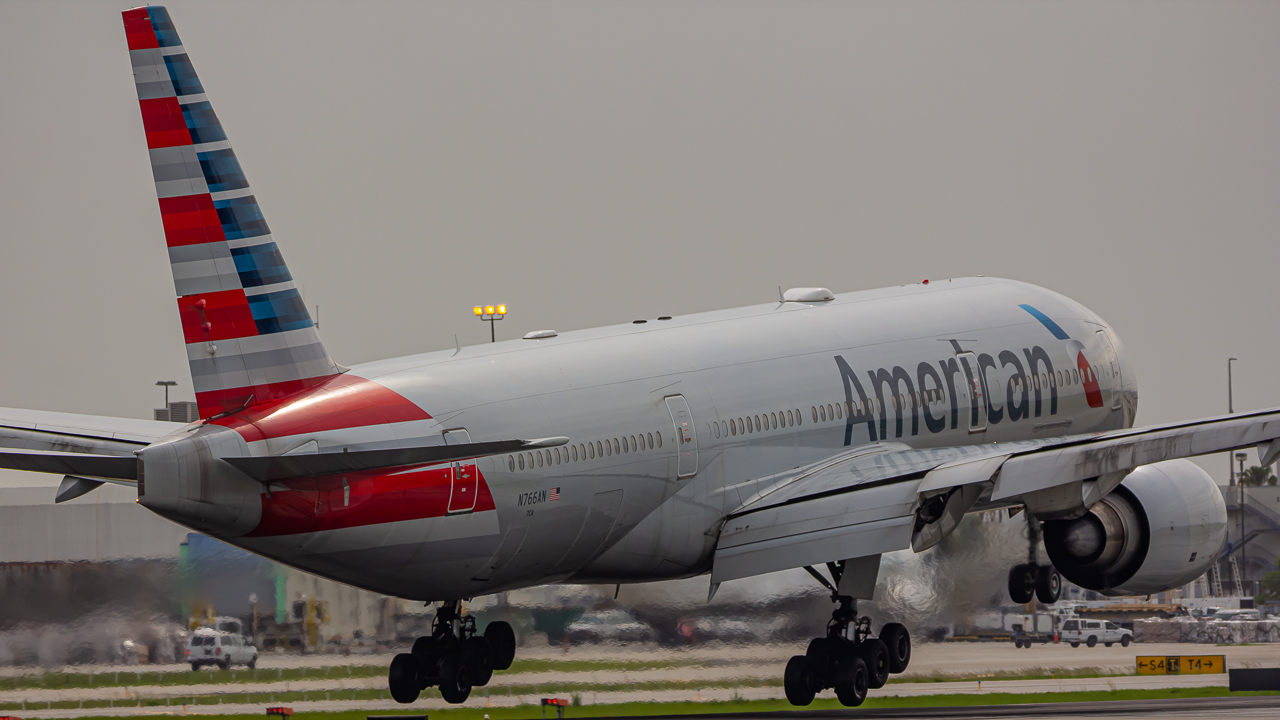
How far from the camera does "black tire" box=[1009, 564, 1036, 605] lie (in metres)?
29.2

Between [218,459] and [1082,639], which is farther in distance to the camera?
[1082,639]

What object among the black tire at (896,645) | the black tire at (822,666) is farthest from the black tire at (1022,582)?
the black tire at (822,666)

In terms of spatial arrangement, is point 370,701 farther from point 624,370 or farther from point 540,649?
point 624,370

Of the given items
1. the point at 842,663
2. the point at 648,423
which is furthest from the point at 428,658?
the point at 842,663

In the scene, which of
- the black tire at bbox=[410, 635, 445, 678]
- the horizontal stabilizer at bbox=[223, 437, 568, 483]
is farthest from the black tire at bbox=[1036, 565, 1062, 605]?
the horizontal stabilizer at bbox=[223, 437, 568, 483]

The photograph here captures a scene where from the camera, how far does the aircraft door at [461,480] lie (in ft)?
63.5

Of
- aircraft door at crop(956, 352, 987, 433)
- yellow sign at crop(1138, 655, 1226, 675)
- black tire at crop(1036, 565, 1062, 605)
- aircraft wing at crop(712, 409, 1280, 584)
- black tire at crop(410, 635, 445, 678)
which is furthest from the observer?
yellow sign at crop(1138, 655, 1226, 675)

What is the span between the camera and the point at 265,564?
1077 inches

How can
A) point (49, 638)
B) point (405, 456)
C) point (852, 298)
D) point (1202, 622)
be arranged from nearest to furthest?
point (405, 456) < point (49, 638) < point (852, 298) < point (1202, 622)

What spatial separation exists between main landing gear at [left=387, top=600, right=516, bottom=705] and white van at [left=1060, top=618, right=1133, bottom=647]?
13107 mm

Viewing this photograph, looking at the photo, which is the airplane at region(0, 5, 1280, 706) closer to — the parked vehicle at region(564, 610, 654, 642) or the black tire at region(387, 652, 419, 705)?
the black tire at region(387, 652, 419, 705)

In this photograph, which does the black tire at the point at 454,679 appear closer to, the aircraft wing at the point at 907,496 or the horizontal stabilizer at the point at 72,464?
the aircraft wing at the point at 907,496

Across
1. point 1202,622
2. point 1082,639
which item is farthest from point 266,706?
point 1202,622

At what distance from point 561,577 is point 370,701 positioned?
6.46 metres
